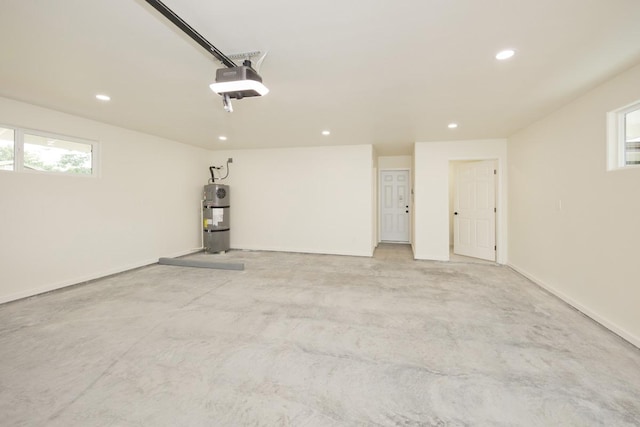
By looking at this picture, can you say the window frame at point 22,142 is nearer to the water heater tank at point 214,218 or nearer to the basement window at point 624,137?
the water heater tank at point 214,218

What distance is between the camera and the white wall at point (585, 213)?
238cm

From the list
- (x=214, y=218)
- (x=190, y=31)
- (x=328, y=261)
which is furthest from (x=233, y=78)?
(x=214, y=218)

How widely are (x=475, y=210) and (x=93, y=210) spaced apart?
678cm

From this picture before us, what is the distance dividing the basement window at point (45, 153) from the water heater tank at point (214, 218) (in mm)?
2177

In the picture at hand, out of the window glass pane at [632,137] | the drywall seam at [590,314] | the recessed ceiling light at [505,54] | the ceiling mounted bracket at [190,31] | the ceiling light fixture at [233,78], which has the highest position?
the recessed ceiling light at [505,54]

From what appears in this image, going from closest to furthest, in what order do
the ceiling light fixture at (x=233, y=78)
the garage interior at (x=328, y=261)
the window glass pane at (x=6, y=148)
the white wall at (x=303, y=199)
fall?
the garage interior at (x=328, y=261), the ceiling light fixture at (x=233, y=78), the window glass pane at (x=6, y=148), the white wall at (x=303, y=199)

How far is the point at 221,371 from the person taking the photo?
1.92 m

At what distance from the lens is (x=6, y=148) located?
3252 mm

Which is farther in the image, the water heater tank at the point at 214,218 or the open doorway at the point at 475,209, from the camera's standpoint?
the water heater tank at the point at 214,218

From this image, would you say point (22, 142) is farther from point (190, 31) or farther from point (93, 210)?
point (190, 31)

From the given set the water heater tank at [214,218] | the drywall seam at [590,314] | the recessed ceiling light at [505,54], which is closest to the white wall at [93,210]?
the water heater tank at [214,218]

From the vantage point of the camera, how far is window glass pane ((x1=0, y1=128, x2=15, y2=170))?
3.21 metres

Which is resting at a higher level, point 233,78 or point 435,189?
point 233,78

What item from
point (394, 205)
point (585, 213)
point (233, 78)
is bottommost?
point (585, 213)
